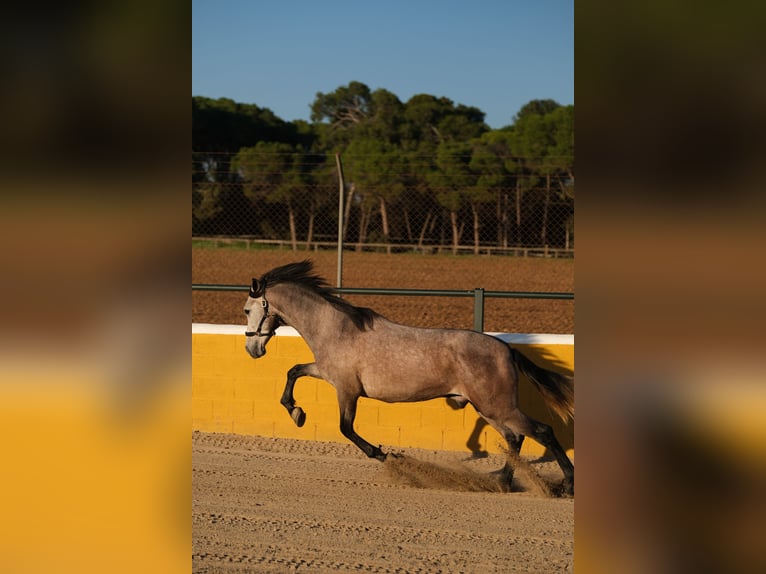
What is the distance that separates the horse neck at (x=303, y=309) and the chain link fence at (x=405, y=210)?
822 centimetres

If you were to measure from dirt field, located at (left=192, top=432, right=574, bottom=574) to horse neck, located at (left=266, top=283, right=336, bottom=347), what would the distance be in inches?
39.8

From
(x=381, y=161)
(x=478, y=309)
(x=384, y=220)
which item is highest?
(x=381, y=161)

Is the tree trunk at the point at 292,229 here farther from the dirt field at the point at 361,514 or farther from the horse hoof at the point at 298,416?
the horse hoof at the point at 298,416

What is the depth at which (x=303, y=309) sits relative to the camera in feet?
20.9

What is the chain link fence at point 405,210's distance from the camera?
597 inches

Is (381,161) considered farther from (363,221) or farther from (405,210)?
(405,210)

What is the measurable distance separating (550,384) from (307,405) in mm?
2213

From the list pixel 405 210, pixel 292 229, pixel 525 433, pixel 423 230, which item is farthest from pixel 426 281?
pixel 525 433
